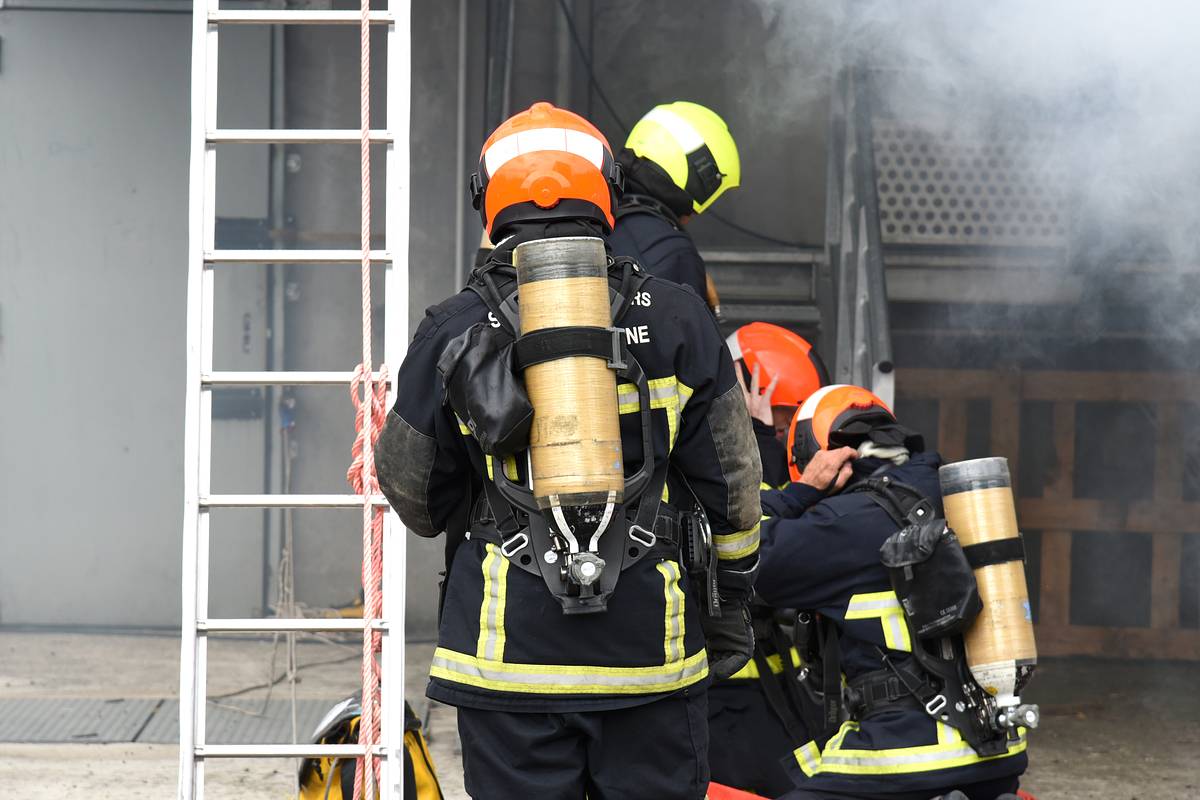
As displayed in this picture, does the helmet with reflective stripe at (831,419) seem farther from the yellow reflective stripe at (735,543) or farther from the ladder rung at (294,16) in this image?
the ladder rung at (294,16)

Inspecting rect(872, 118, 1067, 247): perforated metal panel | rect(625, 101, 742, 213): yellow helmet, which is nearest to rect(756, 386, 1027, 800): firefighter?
rect(625, 101, 742, 213): yellow helmet

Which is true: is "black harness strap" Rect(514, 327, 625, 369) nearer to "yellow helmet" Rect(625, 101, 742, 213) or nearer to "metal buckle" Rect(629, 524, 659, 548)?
"metal buckle" Rect(629, 524, 659, 548)

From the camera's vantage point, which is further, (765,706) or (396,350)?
(765,706)

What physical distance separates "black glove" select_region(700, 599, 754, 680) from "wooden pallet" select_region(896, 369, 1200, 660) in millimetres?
3945

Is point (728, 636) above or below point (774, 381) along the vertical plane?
below

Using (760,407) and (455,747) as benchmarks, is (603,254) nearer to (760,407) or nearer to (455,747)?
(760,407)

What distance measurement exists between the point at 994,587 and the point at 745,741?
877 millimetres

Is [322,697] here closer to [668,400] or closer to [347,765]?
[347,765]

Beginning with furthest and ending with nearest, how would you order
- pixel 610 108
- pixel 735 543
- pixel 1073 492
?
1. pixel 1073 492
2. pixel 610 108
3. pixel 735 543

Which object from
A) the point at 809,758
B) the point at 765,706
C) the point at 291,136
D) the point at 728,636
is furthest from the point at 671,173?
the point at 728,636

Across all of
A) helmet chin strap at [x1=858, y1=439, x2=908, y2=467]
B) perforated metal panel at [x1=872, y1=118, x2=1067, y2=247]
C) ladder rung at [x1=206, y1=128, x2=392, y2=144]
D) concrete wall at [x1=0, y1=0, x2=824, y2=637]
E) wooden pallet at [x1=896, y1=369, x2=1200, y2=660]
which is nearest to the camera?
ladder rung at [x1=206, y1=128, x2=392, y2=144]

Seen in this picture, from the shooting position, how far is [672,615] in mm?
2561

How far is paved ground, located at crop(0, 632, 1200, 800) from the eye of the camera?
4.71 metres

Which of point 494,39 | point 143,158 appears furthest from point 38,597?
point 494,39
